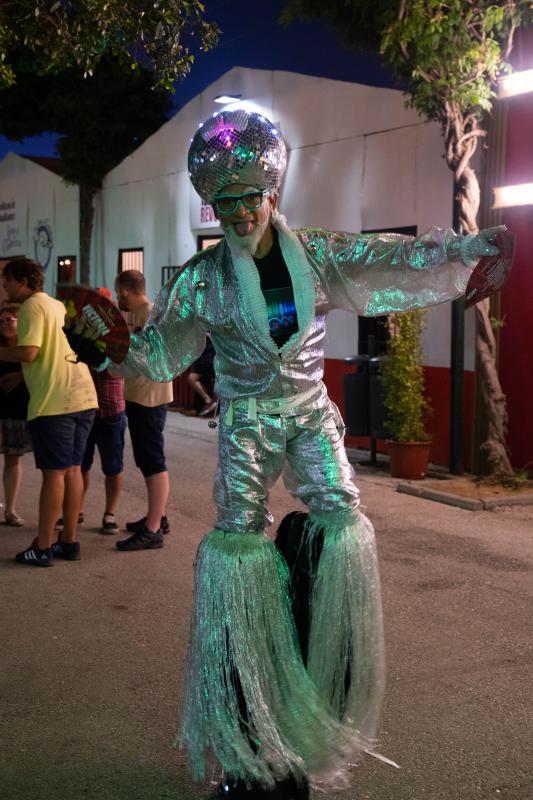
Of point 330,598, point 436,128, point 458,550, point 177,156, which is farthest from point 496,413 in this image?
point 177,156

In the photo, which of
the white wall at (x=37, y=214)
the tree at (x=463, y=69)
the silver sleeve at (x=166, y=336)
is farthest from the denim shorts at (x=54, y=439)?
the white wall at (x=37, y=214)

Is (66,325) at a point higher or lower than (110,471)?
higher

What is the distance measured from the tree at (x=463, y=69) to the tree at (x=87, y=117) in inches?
474

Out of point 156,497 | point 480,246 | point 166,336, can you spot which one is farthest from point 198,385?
point 480,246

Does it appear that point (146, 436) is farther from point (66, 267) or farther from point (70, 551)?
point (66, 267)

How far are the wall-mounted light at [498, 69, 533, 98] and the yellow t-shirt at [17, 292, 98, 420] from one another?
482 centimetres

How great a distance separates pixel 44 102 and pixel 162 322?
22967mm

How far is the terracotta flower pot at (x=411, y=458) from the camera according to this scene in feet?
30.8

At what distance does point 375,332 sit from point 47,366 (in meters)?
6.29

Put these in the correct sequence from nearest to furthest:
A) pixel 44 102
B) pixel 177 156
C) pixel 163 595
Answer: pixel 163 595
pixel 177 156
pixel 44 102

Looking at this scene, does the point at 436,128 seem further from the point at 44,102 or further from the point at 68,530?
the point at 44,102

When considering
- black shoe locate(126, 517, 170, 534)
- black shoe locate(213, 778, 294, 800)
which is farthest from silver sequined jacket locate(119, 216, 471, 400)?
black shoe locate(126, 517, 170, 534)

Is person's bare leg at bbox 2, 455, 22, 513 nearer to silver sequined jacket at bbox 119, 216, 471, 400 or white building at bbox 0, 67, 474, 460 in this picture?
white building at bbox 0, 67, 474, 460

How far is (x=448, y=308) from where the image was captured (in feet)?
33.3
